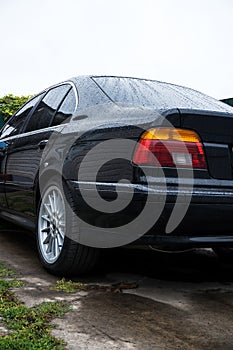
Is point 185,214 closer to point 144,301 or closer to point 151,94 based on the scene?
point 144,301

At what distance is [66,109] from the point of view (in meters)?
3.60

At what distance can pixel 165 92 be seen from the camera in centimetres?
360

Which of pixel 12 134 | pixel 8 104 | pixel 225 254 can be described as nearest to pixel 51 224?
pixel 225 254

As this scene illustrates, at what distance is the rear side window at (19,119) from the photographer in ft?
14.9

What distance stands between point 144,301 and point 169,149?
0.88 meters

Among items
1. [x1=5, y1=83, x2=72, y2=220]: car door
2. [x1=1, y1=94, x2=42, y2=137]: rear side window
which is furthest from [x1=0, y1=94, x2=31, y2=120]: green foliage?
[x1=5, y1=83, x2=72, y2=220]: car door

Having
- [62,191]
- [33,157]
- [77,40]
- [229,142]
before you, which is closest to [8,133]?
[33,157]

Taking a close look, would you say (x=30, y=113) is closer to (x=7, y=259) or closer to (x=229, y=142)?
(x=7, y=259)

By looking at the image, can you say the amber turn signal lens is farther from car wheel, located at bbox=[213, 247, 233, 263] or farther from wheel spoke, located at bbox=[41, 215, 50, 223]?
car wheel, located at bbox=[213, 247, 233, 263]

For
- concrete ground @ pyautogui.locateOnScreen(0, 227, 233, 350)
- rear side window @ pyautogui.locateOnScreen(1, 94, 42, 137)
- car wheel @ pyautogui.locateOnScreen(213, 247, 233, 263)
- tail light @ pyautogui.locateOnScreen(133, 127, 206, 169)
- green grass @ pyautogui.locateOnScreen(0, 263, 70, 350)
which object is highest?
rear side window @ pyautogui.locateOnScreen(1, 94, 42, 137)

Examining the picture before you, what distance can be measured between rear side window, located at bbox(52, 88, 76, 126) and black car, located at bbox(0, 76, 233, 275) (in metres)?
0.01

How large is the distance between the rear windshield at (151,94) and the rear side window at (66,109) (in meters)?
0.22

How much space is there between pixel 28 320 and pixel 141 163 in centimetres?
101

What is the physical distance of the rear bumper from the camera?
2.63 metres
